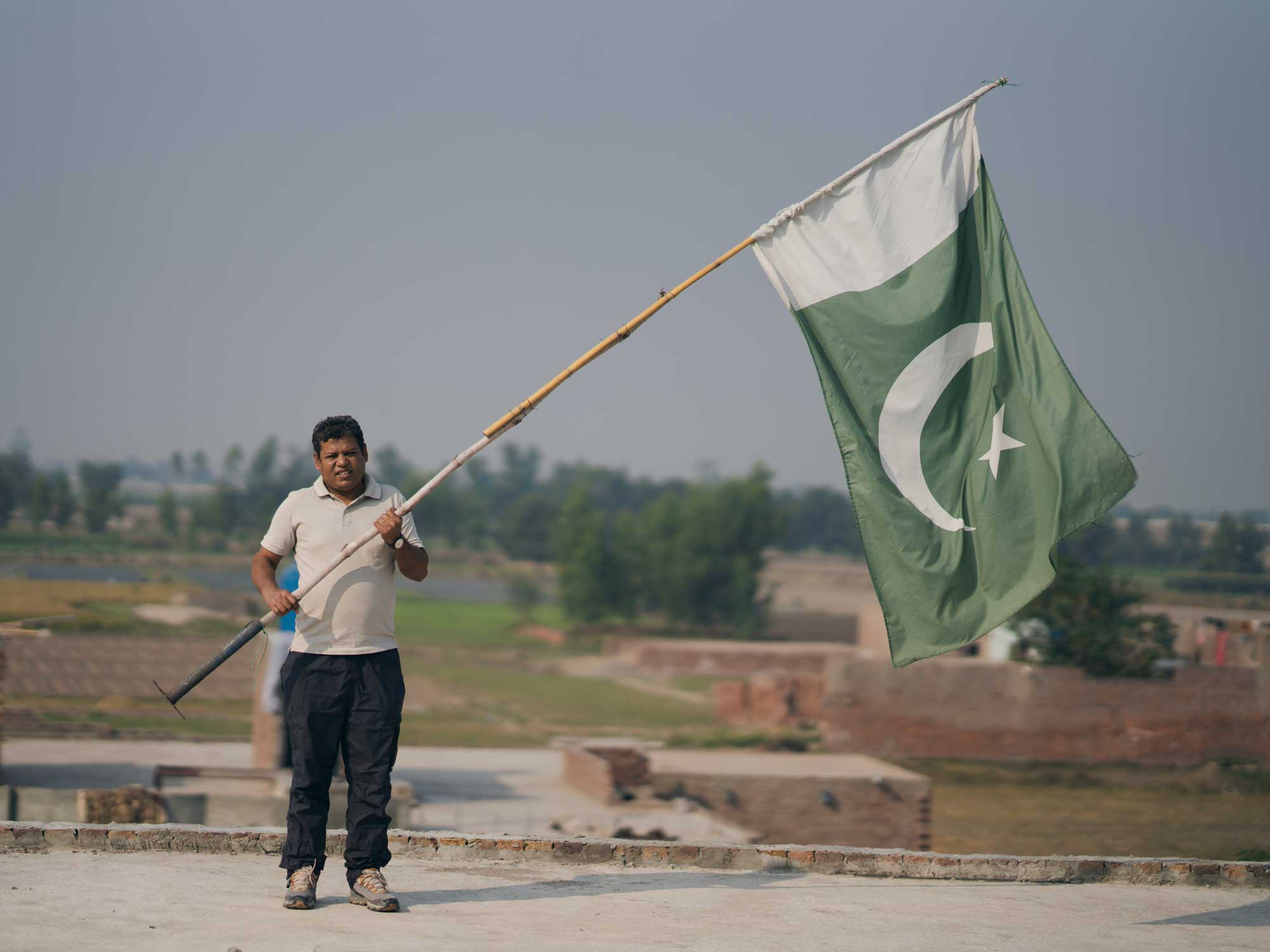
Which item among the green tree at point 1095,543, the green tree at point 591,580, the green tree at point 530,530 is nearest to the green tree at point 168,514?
the green tree at point 591,580

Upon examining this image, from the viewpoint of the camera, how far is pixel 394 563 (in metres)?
5.01

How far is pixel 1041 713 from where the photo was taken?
2644cm

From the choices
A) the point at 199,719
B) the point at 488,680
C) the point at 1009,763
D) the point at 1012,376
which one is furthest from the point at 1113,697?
the point at 1012,376

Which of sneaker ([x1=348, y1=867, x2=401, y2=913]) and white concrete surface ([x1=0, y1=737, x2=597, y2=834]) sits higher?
sneaker ([x1=348, y1=867, x2=401, y2=913])

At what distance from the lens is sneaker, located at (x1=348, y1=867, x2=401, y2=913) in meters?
4.80

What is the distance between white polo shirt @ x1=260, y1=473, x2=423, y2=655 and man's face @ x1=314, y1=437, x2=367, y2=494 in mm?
43

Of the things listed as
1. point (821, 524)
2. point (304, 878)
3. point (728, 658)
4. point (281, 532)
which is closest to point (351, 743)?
point (304, 878)

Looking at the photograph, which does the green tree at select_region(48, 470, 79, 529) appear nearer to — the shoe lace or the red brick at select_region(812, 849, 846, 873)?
the red brick at select_region(812, 849, 846, 873)

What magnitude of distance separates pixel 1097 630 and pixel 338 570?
25.3m

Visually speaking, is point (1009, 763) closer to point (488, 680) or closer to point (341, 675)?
point (488, 680)

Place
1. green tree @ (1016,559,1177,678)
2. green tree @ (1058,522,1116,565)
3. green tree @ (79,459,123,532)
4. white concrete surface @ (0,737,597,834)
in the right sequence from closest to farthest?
white concrete surface @ (0,737,597,834)
green tree @ (1016,559,1177,678)
green tree @ (1058,522,1116,565)
green tree @ (79,459,123,532)

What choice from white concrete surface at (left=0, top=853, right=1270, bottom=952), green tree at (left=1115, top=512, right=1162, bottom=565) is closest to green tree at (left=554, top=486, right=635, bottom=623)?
green tree at (left=1115, top=512, right=1162, bottom=565)

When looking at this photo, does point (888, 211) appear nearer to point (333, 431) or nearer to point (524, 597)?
point (333, 431)

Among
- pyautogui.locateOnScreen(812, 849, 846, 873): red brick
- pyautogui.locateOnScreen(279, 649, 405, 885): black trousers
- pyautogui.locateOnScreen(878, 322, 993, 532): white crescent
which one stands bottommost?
pyautogui.locateOnScreen(812, 849, 846, 873): red brick
